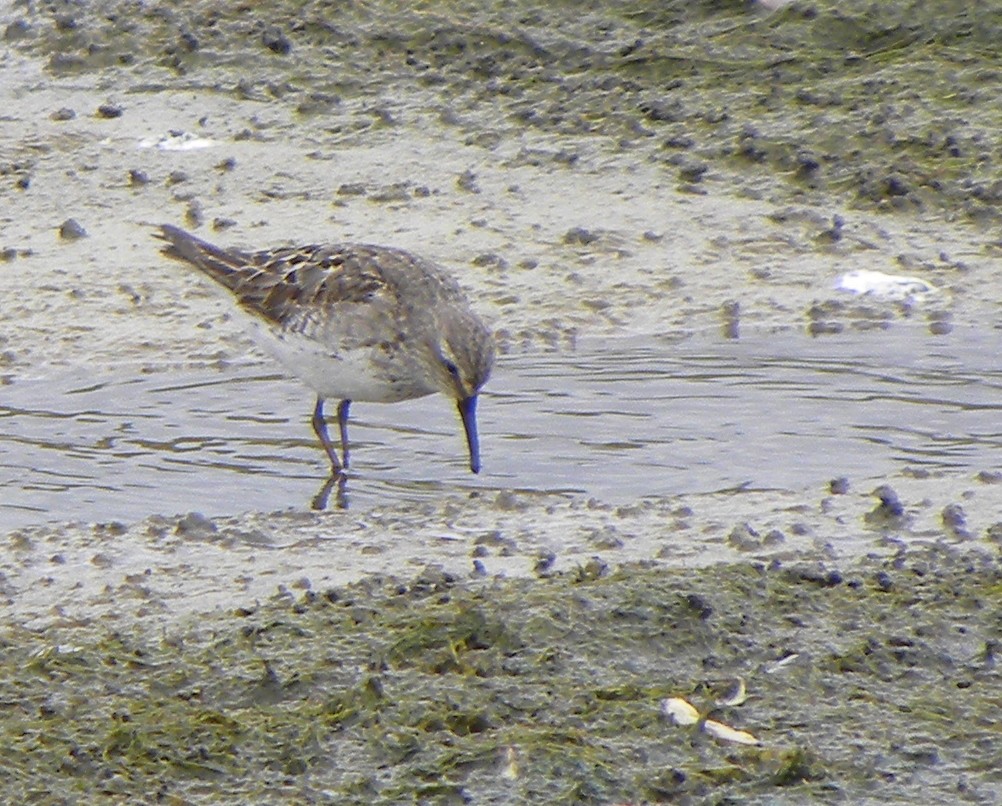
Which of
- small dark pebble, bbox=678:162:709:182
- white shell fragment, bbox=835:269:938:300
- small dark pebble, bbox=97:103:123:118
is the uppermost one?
small dark pebble, bbox=97:103:123:118

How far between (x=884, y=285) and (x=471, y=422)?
2.86 m

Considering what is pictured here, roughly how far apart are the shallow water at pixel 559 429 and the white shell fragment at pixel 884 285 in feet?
1.37

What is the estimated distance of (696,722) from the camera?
5.18 meters

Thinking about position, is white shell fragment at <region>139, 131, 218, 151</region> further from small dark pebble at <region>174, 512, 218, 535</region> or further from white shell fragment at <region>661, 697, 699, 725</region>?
white shell fragment at <region>661, 697, 699, 725</region>

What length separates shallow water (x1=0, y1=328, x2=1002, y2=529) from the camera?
7.72 meters

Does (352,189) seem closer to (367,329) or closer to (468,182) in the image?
(468,182)

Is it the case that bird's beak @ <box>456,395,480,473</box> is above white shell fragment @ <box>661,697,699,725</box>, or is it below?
above

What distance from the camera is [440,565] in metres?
6.78

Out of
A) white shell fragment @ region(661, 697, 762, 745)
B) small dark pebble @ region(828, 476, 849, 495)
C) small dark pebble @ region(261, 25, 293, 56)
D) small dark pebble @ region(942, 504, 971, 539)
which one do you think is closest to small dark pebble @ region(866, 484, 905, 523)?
small dark pebble @ region(942, 504, 971, 539)

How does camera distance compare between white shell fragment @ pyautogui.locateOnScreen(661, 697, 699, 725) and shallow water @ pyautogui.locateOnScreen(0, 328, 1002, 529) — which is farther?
shallow water @ pyautogui.locateOnScreen(0, 328, 1002, 529)

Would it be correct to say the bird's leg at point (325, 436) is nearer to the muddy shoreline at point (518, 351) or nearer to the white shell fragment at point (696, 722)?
the muddy shoreline at point (518, 351)

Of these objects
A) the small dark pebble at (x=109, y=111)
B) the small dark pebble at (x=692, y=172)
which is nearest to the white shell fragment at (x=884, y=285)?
the small dark pebble at (x=692, y=172)

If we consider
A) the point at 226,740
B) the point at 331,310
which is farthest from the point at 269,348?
the point at 226,740

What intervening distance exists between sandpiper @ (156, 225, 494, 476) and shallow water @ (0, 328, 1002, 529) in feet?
0.94
